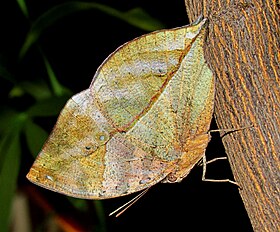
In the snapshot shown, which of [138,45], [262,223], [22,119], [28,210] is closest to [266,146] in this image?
[262,223]

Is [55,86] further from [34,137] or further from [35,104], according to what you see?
[34,137]

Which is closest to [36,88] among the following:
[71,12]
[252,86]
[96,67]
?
[96,67]

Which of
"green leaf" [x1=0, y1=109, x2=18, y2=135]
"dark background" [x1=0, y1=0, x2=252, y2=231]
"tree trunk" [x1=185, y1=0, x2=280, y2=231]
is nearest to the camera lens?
"tree trunk" [x1=185, y1=0, x2=280, y2=231]

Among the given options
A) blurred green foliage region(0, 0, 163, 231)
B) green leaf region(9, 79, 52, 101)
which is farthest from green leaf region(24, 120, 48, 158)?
green leaf region(9, 79, 52, 101)

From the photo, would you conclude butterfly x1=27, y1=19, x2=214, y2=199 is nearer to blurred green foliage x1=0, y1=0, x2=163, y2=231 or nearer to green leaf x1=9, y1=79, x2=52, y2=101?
blurred green foliage x1=0, y1=0, x2=163, y2=231

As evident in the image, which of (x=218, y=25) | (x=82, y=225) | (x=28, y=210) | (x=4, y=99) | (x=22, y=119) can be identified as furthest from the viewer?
(x=28, y=210)

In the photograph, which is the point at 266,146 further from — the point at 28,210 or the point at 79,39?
the point at 28,210

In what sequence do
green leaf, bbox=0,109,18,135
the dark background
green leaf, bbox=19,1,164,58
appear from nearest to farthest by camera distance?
green leaf, bbox=19,1,164,58
green leaf, bbox=0,109,18,135
the dark background
